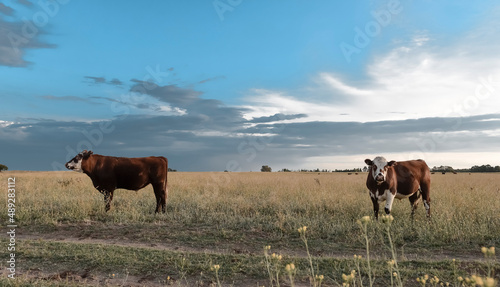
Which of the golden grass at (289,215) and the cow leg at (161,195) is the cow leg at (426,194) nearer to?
the golden grass at (289,215)

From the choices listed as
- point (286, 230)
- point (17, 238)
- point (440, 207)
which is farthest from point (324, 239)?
point (17, 238)

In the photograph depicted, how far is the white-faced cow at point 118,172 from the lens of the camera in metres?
12.7

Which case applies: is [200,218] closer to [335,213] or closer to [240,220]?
[240,220]

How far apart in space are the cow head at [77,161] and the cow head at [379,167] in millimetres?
9152

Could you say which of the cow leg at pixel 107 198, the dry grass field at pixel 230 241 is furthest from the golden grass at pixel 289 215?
the cow leg at pixel 107 198

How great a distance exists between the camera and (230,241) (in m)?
8.82

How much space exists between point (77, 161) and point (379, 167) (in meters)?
9.69

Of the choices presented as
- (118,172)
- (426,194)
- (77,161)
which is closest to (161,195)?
(118,172)

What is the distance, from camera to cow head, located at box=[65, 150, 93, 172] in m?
12.7

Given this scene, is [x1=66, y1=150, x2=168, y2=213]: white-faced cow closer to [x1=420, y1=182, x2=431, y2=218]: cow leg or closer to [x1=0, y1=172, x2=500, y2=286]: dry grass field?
[x1=0, y1=172, x2=500, y2=286]: dry grass field

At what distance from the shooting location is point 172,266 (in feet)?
20.7

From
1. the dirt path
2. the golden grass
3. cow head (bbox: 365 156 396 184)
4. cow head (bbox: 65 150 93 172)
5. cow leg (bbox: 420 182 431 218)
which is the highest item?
cow head (bbox: 65 150 93 172)

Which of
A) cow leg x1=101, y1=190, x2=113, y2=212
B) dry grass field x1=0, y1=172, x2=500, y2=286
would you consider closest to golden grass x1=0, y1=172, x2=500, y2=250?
dry grass field x1=0, y1=172, x2=500, y2=286

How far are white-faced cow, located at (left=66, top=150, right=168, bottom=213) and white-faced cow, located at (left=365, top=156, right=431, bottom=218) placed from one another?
6.75 meters
